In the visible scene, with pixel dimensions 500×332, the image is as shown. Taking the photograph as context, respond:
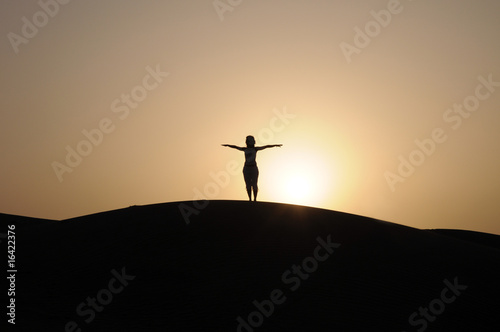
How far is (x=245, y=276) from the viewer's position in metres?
15.8

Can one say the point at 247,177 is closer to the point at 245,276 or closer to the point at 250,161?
the point at 250,161

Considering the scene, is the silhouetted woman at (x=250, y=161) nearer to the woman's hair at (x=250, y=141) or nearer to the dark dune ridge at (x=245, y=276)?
the woman's hair at (x=250, y=141)

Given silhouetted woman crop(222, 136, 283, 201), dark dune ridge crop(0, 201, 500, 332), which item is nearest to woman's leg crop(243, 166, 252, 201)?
silhouetted woman crop(222, 136, 283, 201)

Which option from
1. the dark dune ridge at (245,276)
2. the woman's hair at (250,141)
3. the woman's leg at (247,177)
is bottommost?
the dark dune ridge at (245,276)

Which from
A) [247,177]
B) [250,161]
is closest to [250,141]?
[250,161]

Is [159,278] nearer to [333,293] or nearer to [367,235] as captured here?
[333,293]

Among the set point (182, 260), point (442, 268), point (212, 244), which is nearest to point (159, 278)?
point (182, 260)

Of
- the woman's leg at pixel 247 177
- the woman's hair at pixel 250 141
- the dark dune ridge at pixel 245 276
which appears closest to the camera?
the dark dune ridge at pixel 245 276

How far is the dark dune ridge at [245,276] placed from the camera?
14.2 metres

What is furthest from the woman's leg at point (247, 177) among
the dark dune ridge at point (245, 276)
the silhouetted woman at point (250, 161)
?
the dark dune ridge at point (245, 276)

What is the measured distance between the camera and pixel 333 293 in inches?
607

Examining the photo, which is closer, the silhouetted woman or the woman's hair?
the woman's hair

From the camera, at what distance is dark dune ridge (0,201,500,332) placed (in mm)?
14172

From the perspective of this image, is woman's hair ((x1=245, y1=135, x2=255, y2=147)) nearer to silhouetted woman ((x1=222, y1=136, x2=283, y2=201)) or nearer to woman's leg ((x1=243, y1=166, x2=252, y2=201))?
silhouetted woman ((x1=222, y1=136, x2=283, y2=201))
